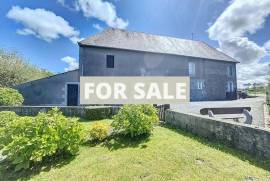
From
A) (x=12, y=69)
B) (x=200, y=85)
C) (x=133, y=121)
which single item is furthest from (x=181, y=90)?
Answer: (x=12, y=69)

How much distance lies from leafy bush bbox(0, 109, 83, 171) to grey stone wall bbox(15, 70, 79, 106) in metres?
12.3

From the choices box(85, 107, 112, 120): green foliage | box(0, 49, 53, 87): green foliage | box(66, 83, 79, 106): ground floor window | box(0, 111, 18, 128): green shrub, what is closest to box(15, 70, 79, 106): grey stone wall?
box(66, 83, 79, 106): ground floor window

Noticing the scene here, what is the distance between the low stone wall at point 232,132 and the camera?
4562 mm

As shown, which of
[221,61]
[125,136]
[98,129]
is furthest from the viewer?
[221,61]

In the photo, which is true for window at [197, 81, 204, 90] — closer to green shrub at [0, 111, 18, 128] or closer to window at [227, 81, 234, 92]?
window at [227, 81, 234, 92]

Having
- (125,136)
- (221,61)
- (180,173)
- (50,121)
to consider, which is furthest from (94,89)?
(221,61)

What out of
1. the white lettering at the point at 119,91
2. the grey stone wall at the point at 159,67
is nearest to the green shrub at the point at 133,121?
the white lettering at the point at 119,91

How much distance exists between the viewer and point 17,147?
15.3 ft

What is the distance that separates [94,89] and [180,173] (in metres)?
14.3

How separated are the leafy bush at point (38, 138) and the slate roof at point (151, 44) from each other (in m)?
14.4

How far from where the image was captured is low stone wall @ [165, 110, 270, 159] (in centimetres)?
456

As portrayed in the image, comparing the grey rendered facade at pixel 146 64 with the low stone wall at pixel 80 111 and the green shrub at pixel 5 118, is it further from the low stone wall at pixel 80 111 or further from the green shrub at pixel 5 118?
the green shrub at pixel 5 118

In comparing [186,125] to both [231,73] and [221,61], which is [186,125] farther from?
[231,73]

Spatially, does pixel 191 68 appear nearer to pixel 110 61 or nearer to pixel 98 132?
pixel 110 61
